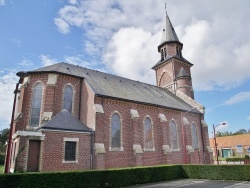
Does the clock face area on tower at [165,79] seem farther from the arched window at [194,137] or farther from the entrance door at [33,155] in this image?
the entrance door at [33,155]

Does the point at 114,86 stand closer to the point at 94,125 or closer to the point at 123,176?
the point at 94,125

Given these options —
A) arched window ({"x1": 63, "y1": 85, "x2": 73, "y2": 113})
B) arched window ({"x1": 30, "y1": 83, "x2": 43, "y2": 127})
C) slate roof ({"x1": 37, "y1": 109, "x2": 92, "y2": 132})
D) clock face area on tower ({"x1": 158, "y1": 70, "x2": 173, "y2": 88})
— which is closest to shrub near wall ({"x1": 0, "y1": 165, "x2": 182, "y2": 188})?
slate roof ({"x1": 37, "y1": 109, "x2": 92, "y2": 132})

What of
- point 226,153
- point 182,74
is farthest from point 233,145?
point 182,74

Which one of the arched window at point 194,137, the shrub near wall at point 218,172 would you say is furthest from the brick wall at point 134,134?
the shrub near wall at point 218,172

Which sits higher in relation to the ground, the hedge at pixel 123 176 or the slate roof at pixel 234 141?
the slate roof at pixel 234 141

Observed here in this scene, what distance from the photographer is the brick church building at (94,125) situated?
640 inches

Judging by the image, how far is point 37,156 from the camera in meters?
15.8

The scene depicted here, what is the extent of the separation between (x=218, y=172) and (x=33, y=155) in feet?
49.5

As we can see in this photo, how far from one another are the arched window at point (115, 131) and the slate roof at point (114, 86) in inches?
85.4

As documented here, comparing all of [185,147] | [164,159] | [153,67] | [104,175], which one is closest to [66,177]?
[104,175]

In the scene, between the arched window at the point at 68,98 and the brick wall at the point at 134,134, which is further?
the arched window at the point at 68,98

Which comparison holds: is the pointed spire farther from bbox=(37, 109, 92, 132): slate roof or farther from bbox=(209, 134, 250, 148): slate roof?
bbox=(209, 134, 250, 148): slate roof

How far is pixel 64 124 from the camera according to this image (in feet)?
57.5

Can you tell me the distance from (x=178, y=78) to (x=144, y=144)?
15384 mm
